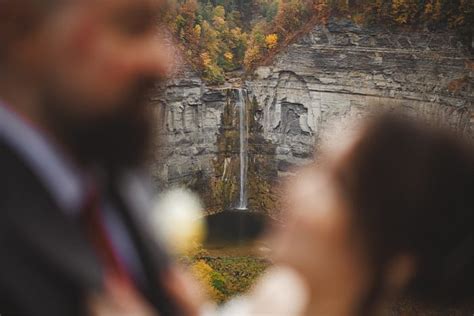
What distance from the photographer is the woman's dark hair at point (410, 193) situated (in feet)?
1.43

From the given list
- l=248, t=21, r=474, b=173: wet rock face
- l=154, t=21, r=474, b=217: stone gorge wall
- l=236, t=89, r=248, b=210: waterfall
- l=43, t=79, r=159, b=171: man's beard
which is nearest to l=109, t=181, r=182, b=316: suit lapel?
l=43, t=79, r=159, b=171: man's beard

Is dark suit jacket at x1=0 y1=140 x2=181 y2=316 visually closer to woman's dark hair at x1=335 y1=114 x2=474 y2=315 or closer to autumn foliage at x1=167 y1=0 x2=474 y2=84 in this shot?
woman's dark hair at x1=335 y1=114 x2=474 y2=315

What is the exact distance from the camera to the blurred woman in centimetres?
43

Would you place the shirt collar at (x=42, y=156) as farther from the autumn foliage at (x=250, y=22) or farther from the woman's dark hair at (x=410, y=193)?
the autumn foliage at (x=250, y=22)

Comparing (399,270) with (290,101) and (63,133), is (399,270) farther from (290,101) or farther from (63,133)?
(290,101)

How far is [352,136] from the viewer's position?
1.47 ft

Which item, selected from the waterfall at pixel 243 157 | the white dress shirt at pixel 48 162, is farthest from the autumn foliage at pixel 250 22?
the white dress shirt at pixel 48 162

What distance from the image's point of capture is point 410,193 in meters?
0.44

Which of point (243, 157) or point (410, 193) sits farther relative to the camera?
point (243, 157)

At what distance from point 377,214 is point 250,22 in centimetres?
1926

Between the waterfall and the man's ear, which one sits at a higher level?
the man's ear

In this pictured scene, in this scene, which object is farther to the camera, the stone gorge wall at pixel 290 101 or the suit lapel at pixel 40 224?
the stone gorge wall at pixel 290 101


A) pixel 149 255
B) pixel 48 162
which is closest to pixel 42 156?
pixel 48 162

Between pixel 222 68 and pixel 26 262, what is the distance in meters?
17.9
